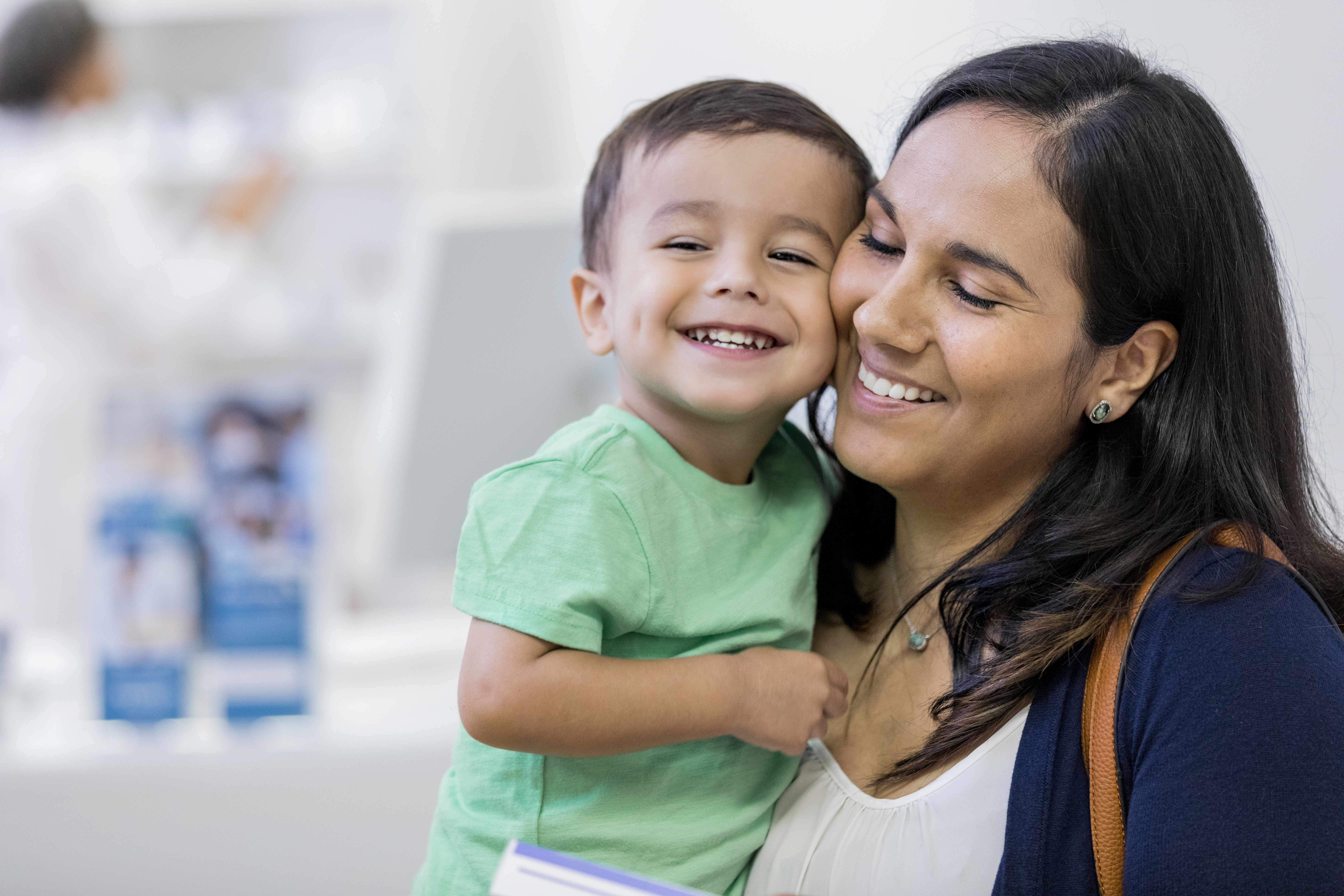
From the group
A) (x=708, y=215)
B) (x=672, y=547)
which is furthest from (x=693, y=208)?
(x=672, y=547)

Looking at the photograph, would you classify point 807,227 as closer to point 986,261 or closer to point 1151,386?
point 986,261

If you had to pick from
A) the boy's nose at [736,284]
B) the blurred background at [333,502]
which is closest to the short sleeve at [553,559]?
the boy's nose at [736,284]

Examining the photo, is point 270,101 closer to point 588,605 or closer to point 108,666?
point 108,666

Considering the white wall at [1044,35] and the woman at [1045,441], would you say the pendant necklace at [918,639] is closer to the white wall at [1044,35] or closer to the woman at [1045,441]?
the woman at [1045,441]

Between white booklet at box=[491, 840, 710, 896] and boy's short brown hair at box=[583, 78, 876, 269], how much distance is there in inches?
31.2

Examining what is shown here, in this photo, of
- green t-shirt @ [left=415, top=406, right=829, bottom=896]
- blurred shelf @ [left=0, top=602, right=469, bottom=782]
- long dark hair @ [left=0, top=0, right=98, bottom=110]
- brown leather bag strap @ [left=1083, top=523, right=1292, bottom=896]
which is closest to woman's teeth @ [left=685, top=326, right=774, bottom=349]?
green t-shirt @ [left=415, top=406, right=829, bottom=896]

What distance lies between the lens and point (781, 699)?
1.08 m

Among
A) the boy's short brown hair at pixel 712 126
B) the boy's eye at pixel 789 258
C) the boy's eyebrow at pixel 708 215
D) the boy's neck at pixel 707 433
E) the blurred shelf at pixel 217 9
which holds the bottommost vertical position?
the boy's neck at pixel 707 433

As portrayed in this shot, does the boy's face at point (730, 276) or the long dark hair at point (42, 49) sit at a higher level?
the long dark hair at point (42, 49)

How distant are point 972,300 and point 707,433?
316mm

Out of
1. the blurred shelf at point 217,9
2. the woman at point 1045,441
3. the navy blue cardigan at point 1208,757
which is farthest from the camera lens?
the blurred shelf at point 217,9

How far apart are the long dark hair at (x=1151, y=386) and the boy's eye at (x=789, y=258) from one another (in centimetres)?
22

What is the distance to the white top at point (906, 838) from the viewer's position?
3.34 ft

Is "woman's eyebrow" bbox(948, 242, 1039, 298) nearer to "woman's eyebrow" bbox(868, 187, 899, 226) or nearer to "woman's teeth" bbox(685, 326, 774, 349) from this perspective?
"woman's eyebrow" bbox(868, 187, 899, 226)
